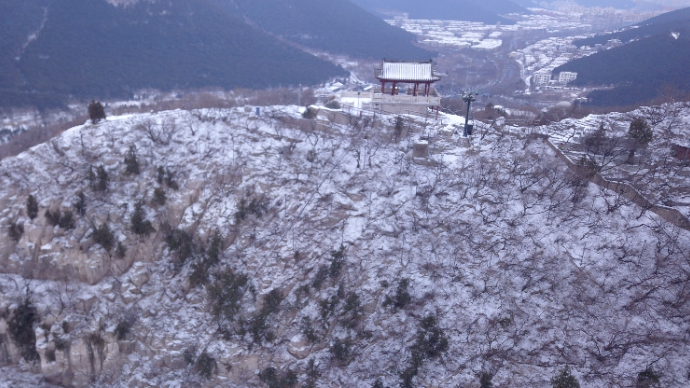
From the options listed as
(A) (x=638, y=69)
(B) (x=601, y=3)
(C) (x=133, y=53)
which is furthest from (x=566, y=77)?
(B) (x=601, y=3)

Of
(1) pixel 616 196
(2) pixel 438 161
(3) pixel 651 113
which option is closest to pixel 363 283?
(2) pixel 438 161

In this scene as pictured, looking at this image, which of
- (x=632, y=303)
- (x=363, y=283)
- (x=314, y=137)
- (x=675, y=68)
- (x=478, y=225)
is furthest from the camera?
(x=675, y=68)

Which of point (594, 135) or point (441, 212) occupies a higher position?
point (594, 135)

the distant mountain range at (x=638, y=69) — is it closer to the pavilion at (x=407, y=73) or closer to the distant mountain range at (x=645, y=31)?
the distant mountain range at (x=645, y=31)

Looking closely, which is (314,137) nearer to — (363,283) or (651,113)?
(363,283)

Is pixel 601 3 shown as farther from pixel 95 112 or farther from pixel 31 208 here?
pixel 31 208

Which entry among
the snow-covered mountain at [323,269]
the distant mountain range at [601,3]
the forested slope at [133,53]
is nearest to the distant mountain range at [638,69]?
the snow-covered mountain at [323,269]
